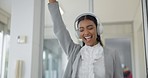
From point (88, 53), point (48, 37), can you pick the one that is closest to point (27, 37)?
point (48, 37)

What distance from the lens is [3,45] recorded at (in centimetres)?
418

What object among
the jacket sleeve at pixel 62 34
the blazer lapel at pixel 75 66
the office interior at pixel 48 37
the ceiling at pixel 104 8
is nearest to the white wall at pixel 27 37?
the office interior at pixel 48 37

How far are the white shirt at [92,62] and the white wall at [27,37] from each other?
1.19 metres

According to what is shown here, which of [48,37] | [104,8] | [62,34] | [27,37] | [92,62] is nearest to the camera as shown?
[92,62]

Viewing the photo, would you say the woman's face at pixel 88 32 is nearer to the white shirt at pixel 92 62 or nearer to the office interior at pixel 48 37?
the white shirt at pixel 92 62

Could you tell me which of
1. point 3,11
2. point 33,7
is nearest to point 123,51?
point 33,7

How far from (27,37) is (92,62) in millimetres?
1336

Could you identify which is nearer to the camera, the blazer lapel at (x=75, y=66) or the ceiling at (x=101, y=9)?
the blazer lapel at (x=75, y=66)

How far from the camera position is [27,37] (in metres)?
2.34

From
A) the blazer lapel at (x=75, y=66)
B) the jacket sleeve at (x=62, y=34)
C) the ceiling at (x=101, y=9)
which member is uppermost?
the ceiling at (x=101, y=9)

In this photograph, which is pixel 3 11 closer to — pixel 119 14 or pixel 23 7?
pixel 23 7

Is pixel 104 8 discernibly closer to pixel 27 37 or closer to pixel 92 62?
pixel 27 37

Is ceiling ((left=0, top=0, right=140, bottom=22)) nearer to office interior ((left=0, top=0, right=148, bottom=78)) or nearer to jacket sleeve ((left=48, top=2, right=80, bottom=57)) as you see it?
office interior ((left=0, top=0, right=148, bottom=78))

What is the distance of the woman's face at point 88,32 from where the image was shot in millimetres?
1186
